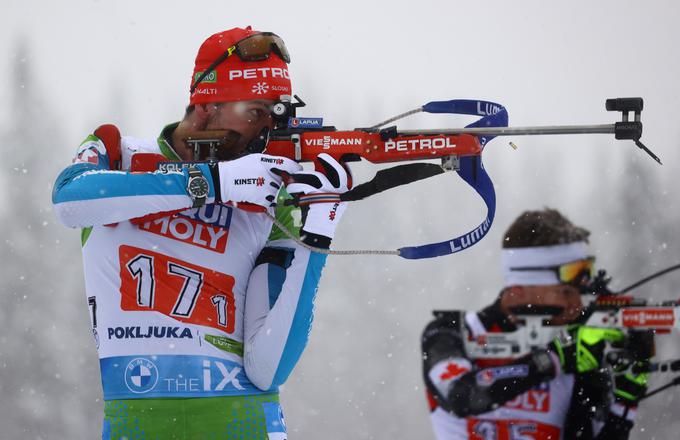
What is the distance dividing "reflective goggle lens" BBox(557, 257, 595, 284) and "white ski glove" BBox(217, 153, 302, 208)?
1582 mm

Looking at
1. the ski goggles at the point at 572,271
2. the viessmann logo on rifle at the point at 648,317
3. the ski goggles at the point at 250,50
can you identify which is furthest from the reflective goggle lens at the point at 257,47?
the viessmann logo on rifle at the point at 648,317

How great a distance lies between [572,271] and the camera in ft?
13.4

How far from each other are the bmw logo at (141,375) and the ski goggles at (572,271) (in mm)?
1732

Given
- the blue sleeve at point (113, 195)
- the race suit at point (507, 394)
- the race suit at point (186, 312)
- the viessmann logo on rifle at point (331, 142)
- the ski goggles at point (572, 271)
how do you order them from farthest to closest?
the ski goggles at point (572, 271)
the race suit at point (507, 394)
the viessmann logo on rifle at point (331, 142)
the race suit at point (186, 312)
the blue sleeve at point (113, 195)

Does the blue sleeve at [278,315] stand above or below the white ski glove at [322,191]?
below

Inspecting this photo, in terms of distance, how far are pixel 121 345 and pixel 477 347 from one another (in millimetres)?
1686

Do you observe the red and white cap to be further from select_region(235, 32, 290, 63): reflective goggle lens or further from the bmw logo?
the bmw logo

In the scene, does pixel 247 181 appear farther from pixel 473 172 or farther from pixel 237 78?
pixel 473 172

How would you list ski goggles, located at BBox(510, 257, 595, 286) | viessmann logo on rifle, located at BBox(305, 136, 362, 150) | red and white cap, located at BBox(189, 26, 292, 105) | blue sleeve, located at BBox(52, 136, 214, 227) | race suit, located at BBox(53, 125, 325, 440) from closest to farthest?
1. blue sleeve, located at BBox(52, 136, 214, 227)
2. race suit, located at BBox(53, 125, 325, 440)
3. viessmann logo on rifle, located at BBox(305, 136, 362, 150)
4. red and white cap, located at BBox(189, 26, 292, 105)
5. ski goggles, located at BBox(510, 257, 595, 286)

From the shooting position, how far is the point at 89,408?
16828mm

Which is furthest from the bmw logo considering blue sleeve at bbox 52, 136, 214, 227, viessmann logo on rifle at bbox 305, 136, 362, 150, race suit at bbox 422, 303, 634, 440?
race suit at bbox 422, 303, 634, 440

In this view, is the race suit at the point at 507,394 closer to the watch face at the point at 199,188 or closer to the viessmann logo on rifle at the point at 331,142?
the viessmann logo on rifle at the point at 331,142

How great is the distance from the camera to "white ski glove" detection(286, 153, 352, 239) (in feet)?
9.80

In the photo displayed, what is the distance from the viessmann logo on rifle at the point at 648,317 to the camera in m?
4.02
